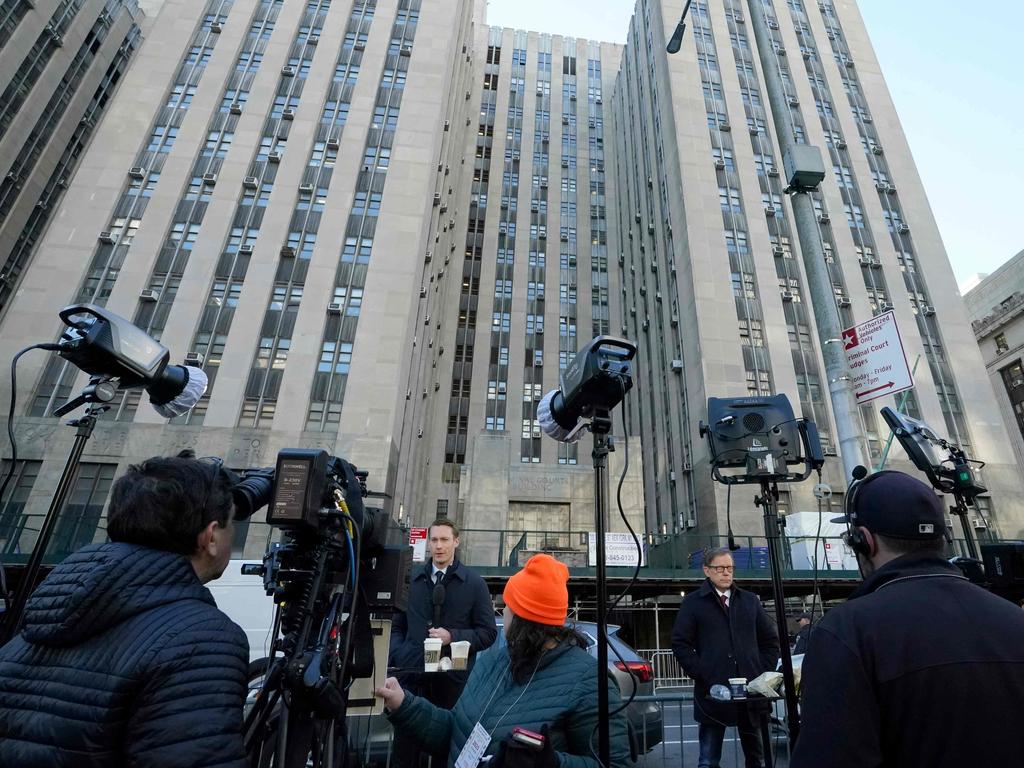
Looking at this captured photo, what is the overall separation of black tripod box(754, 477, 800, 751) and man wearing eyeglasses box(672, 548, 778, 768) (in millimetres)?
555

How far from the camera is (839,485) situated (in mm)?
26453

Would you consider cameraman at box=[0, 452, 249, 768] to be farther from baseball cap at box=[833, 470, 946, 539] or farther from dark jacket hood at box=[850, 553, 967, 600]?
baseball cap at box=[833, 470, 946, 539]

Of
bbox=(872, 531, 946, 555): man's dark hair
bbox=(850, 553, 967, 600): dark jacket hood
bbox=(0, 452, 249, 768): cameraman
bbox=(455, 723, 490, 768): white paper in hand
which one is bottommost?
bbox=(455, 723, 490, 768): white paper in hand

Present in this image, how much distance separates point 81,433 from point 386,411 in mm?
21018

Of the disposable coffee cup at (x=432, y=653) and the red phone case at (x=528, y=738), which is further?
the disposable coffee cup at (x=432, y=653)

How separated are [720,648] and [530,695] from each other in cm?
344

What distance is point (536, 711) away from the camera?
2146mm

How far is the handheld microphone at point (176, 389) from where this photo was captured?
479 centimetres

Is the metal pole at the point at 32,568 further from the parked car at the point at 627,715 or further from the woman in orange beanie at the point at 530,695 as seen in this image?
the woman in orange beanie at the point at 530,695

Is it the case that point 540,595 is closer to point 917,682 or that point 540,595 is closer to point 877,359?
point 917,682

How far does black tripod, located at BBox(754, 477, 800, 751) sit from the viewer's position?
11.6 ft

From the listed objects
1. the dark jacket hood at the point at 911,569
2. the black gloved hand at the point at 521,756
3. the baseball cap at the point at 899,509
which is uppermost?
the baseball cap at the point at 899,509

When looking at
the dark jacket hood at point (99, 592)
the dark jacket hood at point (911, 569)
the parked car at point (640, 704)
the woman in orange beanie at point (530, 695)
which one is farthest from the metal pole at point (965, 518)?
the dark jacket hood at point (99, 592)

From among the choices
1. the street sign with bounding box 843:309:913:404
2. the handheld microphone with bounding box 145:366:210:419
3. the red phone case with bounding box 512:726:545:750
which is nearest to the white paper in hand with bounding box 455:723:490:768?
the red phone case with bounding box 512:726:545:750
